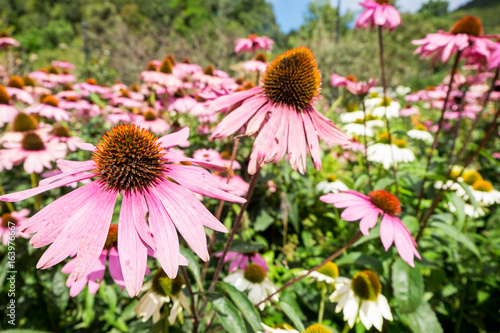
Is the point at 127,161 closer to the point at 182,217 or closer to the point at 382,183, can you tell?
the point at 182,217

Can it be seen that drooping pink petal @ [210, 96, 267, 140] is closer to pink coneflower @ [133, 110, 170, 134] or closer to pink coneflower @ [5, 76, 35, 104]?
pink coneflower @ [133, 110, 170, 134]

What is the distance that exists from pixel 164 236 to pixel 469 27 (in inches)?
67.6

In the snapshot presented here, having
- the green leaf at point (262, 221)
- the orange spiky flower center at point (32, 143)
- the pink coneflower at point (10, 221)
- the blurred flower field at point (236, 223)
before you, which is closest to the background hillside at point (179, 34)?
the orange spiky flower center at point (32, 143)

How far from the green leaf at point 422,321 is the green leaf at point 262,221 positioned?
0.85 meters

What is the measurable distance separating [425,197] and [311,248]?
31.4 inches

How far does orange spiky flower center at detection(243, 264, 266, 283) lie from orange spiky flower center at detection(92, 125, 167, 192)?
65 centimetres

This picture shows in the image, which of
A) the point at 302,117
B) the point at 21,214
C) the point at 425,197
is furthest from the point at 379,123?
the point at 21,214

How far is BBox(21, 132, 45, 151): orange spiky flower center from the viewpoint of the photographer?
4.84 feet

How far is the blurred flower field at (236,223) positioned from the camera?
57 cm

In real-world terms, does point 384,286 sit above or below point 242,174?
below

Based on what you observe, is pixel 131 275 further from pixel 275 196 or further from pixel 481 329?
pixel 481 329

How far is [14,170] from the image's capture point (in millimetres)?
1806

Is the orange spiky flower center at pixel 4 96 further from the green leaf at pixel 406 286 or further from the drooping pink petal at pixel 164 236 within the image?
the green leaf at pixel 406 286

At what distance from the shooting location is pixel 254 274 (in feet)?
3.62
